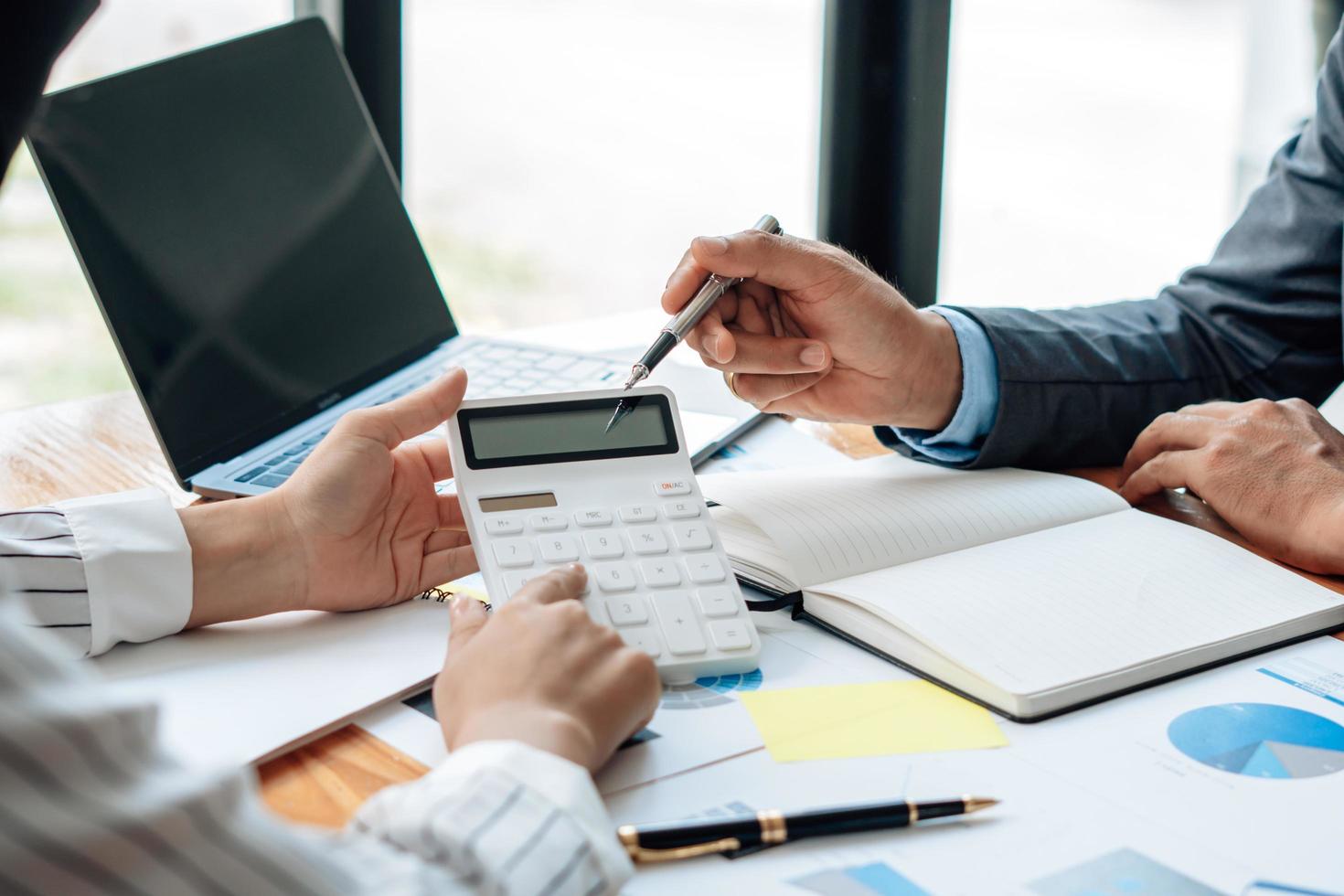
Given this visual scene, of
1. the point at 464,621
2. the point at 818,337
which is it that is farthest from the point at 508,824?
the point at 818,337

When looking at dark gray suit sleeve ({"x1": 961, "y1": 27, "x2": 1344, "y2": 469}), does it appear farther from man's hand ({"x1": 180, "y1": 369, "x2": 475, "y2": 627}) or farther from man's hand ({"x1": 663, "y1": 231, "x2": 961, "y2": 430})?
man's hand ({"x1": 180, "y1": 369, "x2": 475, "y2": 627})

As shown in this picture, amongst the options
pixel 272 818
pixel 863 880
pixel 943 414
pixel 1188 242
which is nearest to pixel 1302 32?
pixel 1188 242

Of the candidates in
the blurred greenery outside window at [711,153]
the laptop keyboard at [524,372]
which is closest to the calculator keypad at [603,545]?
the laptop keyboard at [524,372]

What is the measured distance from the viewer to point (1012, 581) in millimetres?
739

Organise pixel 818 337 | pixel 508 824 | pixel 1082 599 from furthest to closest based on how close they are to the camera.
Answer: pixel 818 337, pixel 1082 599, pixel 508 824

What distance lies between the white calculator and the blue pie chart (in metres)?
0.23

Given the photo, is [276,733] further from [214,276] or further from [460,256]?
[460,256]

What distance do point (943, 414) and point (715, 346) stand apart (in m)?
0.22

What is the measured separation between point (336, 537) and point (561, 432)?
151 millimetres

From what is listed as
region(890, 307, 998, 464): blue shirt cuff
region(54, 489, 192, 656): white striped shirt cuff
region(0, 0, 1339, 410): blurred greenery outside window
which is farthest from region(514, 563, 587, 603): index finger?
region(0, 0, 1339, 410): blurred greenery outside window

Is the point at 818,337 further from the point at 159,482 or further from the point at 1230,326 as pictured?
the point at 159,482

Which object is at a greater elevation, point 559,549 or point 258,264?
point 258,264

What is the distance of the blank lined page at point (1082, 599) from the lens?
0.65 metres

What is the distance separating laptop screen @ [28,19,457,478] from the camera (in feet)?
2.79
